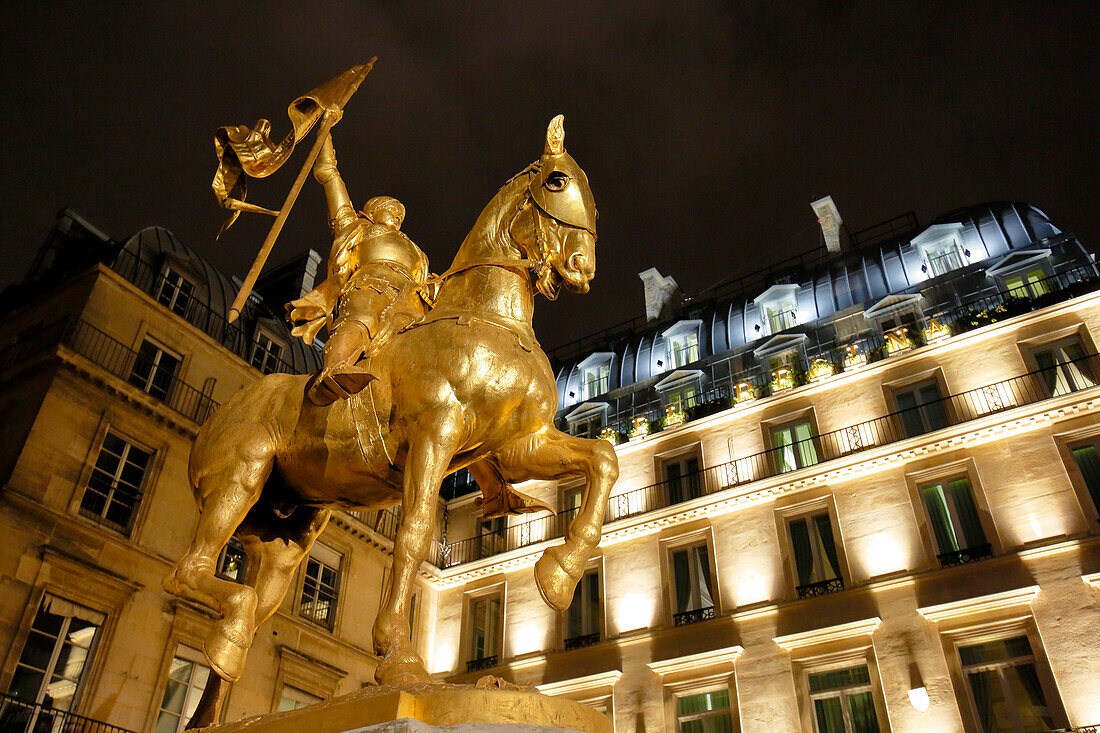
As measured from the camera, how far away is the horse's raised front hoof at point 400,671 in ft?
12.0

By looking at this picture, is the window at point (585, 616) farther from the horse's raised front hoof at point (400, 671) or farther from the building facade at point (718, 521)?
the horse's raised front hoof at point (400, 671)

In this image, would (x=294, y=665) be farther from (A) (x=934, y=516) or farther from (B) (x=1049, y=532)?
(B) (x=1049, y=532)

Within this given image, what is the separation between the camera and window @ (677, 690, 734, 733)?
18.8m

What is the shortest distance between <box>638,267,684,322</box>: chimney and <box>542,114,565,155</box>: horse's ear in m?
26.2

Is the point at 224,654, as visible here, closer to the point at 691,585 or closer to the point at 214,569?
the point at 214,569

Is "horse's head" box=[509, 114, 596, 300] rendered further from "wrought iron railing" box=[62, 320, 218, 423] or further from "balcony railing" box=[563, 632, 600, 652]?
"balcony railing" box=[563, 632, 600, 652]

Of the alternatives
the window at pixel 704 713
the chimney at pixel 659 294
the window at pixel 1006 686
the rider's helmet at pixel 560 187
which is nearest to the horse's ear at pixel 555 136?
the rider's helmet at pixel 560 187

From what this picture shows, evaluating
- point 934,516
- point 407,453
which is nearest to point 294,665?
point 934,516

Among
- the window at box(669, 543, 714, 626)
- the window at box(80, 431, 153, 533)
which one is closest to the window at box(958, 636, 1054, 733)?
the window at box(669, 543, 714, 626)

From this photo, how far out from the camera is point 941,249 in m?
24.0

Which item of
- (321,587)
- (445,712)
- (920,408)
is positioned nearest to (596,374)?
(920,408)

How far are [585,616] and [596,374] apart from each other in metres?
9.36

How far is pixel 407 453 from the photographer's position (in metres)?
4.55

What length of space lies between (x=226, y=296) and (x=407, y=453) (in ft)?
62.5
